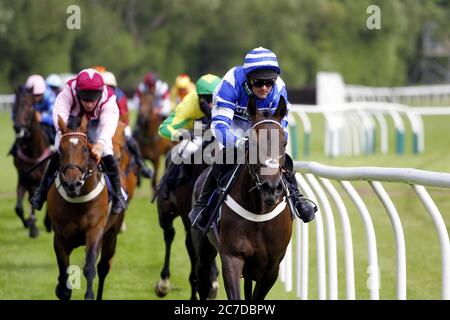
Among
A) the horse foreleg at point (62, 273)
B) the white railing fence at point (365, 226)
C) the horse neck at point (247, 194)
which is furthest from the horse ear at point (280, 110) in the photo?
the horse foreleg at point (62, 273)

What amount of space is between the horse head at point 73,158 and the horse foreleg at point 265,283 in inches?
60.3

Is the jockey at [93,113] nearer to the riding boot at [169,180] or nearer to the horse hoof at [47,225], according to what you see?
the riding boot at [169,180]

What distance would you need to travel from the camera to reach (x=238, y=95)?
5504 millimetres

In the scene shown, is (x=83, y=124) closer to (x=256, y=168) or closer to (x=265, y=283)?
(x=265, y=283)

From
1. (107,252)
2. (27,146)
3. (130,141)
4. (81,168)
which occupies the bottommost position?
(107,252)

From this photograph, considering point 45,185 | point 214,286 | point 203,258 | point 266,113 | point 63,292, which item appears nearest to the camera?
point 266,113

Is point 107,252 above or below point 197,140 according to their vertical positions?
below

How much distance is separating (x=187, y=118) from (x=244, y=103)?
2230mm

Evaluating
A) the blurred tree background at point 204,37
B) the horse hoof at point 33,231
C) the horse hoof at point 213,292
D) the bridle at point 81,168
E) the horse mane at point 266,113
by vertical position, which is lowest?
the horse hoof at point 33,231

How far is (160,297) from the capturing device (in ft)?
24.9

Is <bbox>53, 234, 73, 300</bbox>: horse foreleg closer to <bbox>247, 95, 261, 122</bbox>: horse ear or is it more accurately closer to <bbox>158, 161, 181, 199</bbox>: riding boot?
<bbox>158, 161, 181, 199</bbox>: riding boot

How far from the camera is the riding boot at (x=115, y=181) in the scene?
7136mm

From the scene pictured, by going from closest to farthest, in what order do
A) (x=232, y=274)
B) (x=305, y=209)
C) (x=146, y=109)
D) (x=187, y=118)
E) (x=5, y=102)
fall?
1. (x=232, y=274)
2. (x=305, y=209)
3. (x=187, y=118)
4. (x=146, y=109)
5. (x=5, y=102)

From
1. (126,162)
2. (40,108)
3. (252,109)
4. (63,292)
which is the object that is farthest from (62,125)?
(40,108)
